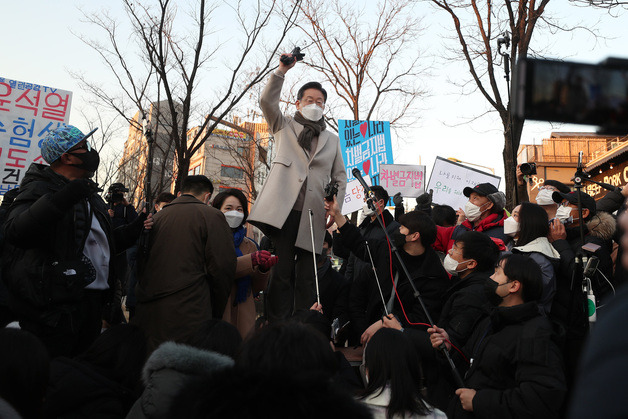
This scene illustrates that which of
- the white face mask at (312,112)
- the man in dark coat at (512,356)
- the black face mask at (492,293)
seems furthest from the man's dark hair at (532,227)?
the white face mask at (312,112)

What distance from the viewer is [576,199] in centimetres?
494

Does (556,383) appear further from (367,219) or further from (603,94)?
(367,219)

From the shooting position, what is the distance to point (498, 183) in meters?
8.07

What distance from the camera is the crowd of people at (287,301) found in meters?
2.26

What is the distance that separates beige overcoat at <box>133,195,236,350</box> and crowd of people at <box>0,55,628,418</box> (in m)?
0.01

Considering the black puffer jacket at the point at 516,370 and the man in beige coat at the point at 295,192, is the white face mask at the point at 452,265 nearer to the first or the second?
the black puffer jacket at the point at 516,370

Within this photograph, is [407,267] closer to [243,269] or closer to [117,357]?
[243,269]

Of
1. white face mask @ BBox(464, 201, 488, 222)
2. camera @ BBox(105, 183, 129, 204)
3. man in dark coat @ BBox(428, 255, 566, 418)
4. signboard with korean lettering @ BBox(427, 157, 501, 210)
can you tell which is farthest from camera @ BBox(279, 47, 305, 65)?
signboard with korean lettering @ BBox(427, 157, 501, 210)

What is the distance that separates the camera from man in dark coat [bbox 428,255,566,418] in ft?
9.56

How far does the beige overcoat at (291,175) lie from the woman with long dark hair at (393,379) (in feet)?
5.48

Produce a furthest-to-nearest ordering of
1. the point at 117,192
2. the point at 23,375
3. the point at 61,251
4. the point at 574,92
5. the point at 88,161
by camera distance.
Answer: the point at 117,192 < the point at 88,161 < the point at 61,251 < the point at 23,375 < the point at 574,92

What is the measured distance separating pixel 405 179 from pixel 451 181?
1.43 metres

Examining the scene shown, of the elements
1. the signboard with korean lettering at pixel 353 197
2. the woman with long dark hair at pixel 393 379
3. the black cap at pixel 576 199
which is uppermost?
the signboard with korean lettering at pixel 353 197

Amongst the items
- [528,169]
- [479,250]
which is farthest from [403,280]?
[528,169]
